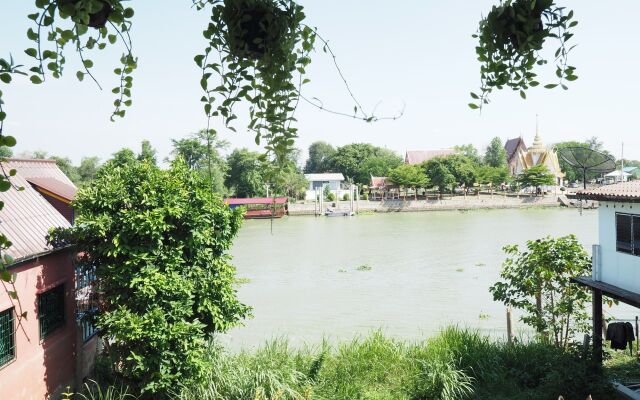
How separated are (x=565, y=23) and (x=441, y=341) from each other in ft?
18.2

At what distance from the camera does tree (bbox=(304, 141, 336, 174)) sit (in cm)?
5553

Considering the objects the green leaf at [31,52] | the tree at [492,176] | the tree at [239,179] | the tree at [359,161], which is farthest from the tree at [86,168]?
the green leaf at [31,52]

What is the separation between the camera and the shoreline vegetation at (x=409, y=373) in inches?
203

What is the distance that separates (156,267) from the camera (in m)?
5.48

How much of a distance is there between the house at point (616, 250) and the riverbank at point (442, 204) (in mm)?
30214

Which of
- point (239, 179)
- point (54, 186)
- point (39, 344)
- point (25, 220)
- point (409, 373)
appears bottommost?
point (409, 373)

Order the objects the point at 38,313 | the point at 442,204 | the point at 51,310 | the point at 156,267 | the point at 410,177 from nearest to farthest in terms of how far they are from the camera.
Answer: the point at 38,313 < the point at 156,267 < the point at 51,310 < the point at 442,204 < the point at 410,177

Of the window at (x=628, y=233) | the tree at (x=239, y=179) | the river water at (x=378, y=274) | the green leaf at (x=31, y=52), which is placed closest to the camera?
the green leaf at (x=31, y=52)

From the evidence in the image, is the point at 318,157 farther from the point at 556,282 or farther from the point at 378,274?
the point at 556,282

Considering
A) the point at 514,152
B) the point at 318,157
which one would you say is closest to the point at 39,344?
the point at 514,152

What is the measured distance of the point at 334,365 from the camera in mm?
5961

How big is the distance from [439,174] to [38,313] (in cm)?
3446

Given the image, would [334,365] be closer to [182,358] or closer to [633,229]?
[182,358]

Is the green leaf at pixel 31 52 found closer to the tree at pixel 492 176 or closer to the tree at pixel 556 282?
the tree at pixel 556 282
